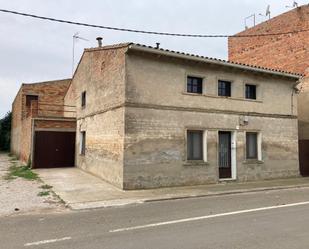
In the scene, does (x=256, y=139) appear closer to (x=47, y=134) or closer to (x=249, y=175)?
(x=249, y=175)

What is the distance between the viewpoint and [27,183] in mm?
14195

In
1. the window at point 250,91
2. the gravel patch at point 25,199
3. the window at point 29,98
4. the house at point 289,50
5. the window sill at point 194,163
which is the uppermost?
the house at point 289,50

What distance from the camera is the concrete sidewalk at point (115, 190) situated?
1043cm

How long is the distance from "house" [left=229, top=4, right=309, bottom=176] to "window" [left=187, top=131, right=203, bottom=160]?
6.55 meters

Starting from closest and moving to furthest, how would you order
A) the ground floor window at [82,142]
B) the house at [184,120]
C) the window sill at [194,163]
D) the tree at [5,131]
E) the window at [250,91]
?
the house at [184,120] < the window sill at [194,163] < the window at [250,91] < the ground floor window at [82,142] < the tree at [5,131]

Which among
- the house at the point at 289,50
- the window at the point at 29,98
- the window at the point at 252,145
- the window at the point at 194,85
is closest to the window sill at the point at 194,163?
the window at the point at 252,145

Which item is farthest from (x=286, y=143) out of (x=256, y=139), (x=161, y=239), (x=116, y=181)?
(x=161, y=239)

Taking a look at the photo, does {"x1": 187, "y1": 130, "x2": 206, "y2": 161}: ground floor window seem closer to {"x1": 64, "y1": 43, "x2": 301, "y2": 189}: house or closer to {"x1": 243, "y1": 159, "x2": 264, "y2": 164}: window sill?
{"x1": 64, "y1": 43, "x2": 301, "y2": 189}: house

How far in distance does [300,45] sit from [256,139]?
813 centimetres

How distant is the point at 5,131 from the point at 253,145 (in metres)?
37.5

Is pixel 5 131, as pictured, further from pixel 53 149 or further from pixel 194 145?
pixel 194 145

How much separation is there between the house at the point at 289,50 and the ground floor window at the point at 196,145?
21.3ft

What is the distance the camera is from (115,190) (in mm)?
12391

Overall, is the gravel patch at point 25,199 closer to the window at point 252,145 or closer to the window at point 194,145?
the window at point 194,145
